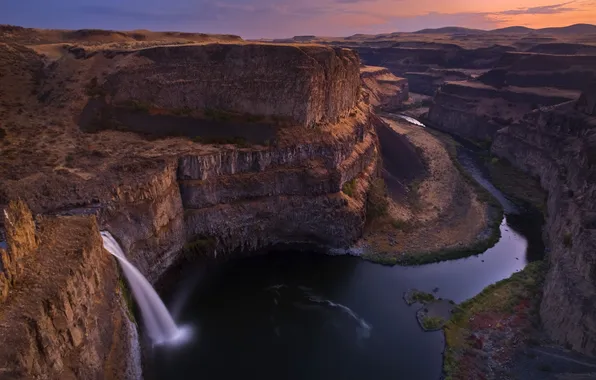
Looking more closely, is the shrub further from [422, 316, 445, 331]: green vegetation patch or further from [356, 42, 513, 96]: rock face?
[356, 42, 513, 96]: rock face

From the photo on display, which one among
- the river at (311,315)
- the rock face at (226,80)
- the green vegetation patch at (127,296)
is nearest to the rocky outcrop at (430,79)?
the rock face at (226,80)

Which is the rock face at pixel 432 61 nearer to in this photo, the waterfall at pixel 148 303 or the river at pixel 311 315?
the river at pixel 311 315

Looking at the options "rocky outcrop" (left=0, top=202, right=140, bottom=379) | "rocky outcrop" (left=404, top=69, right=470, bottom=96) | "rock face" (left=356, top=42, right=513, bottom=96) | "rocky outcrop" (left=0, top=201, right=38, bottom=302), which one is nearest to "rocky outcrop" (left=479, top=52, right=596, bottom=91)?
"rock face" (left=356, top=42, right=513, bottom=96)

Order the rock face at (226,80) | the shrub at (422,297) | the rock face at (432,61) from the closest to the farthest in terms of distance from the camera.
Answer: the shrub at (422,297) < the rock face at (226,80) < the rock face at (432,61)

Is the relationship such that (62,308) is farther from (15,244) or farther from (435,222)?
(435,222)

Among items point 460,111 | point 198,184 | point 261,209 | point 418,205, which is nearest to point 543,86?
point 460,111

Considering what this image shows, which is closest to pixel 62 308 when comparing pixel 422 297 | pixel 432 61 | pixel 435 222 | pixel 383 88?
pixel 422 297
